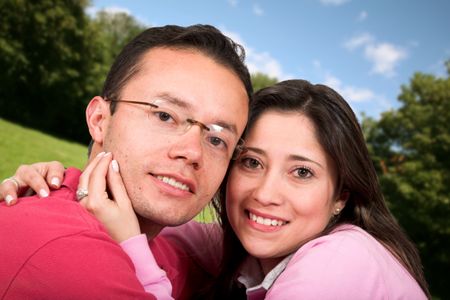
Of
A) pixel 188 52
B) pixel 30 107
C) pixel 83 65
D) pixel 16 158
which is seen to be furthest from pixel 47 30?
pixel 188 52

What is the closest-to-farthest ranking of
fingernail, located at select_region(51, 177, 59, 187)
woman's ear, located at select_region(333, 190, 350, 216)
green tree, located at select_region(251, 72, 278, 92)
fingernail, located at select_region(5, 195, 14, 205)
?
fingernail, located at select_region(5, 195, 14, 205)
fingernail, located at select_region(51, 177, 59, 187)
woman's ear, located at select_region(333, 190, 350, 216)
green tree, located at select_region(251, 72, 278, 92)

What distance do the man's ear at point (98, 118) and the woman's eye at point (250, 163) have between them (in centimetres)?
105

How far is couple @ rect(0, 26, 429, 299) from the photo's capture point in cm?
158

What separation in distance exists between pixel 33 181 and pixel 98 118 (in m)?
0.59

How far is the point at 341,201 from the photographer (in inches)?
118

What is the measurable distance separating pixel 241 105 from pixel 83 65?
34861 millimetres

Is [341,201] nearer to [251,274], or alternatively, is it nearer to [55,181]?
[251,274]

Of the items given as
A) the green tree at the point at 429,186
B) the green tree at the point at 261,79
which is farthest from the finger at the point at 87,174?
the green tree at the point at 261,79

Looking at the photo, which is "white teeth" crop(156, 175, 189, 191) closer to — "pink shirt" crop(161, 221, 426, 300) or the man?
the man

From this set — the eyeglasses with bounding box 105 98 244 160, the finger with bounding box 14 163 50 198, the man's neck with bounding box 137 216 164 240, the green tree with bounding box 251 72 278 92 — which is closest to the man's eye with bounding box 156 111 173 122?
the eyeglasses with bounding box 105 98 244 160

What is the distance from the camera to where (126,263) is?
1697 mm

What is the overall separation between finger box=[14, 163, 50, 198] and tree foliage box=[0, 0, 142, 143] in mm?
31740

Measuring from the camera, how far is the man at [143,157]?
4.88 feet

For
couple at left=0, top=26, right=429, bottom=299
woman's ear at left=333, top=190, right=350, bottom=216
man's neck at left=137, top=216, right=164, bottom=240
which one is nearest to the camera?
couple at left=0, top=26, right=429, bottom=299
